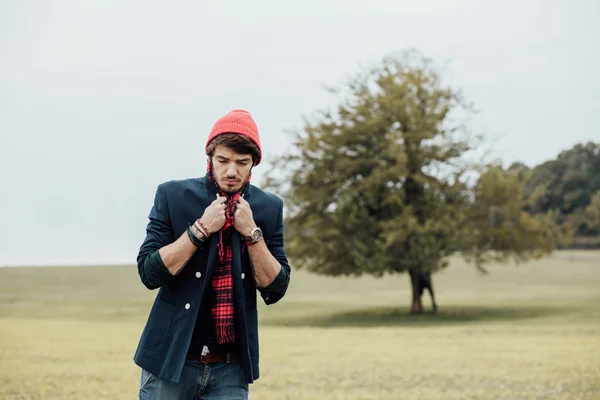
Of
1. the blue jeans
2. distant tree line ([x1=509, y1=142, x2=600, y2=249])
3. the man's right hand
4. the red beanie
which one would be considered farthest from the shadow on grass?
distant tree line ([x1=509, y1=142, x2=600, y2=249])

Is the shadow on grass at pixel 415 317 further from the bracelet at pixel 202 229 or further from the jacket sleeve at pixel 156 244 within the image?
the bracelet at pixel 202 229

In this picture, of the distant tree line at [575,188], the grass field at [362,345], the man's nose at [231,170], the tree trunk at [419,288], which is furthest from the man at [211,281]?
the distant tree line at [575,188]

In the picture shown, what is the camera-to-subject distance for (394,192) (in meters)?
32.4

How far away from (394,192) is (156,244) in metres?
28.8

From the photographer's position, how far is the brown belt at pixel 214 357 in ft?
12.5

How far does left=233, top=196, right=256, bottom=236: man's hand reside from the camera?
374cm

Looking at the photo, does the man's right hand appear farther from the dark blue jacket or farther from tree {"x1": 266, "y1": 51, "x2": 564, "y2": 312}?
tree {"x1": 266, "y1": 51, "x2": 564, "y2": 312}

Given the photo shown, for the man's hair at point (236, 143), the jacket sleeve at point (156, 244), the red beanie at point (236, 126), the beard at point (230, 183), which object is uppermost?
the red beanie at point (236, 126)

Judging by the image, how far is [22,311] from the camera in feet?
118

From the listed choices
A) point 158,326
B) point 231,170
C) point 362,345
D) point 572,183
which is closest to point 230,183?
point 231,170

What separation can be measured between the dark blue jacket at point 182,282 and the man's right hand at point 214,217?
116 millimetres

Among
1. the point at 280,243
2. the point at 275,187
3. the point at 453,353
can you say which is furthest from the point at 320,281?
the point at 280,243

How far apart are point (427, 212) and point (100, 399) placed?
2262 centimetres

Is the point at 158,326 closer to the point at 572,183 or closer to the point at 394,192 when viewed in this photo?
the point at 394,192
